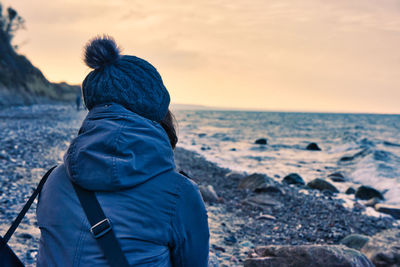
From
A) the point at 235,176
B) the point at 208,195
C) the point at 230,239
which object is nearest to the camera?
the point at 230,239

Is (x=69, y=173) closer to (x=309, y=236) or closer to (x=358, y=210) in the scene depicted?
(x=309, y=236)

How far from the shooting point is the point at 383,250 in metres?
4.12

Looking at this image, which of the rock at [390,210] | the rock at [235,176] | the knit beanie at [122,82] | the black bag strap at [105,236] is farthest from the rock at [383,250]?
the rock at [235,176]

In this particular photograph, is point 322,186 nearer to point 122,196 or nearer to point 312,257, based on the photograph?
point 312,257

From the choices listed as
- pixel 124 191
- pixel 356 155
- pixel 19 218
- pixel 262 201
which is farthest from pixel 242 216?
pixel 356 155

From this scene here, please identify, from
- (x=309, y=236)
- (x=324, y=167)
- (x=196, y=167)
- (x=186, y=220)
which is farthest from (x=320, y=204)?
(x=324, y=167)

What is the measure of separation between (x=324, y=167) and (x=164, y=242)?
14.6 meters

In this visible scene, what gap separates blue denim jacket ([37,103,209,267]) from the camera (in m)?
1.30

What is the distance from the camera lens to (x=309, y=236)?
5.38 m

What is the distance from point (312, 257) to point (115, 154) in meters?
2.93

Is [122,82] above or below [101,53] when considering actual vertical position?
below

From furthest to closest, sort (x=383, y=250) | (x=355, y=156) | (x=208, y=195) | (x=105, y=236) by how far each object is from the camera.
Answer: (x=355, y=156) < (x=208, y=195) < (x=383, y=250) < (x=105, y=236)

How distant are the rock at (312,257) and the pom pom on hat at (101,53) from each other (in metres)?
2.99

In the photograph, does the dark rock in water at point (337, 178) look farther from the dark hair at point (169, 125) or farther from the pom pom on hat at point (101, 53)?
the pom pom on hat at point (101, 53)
